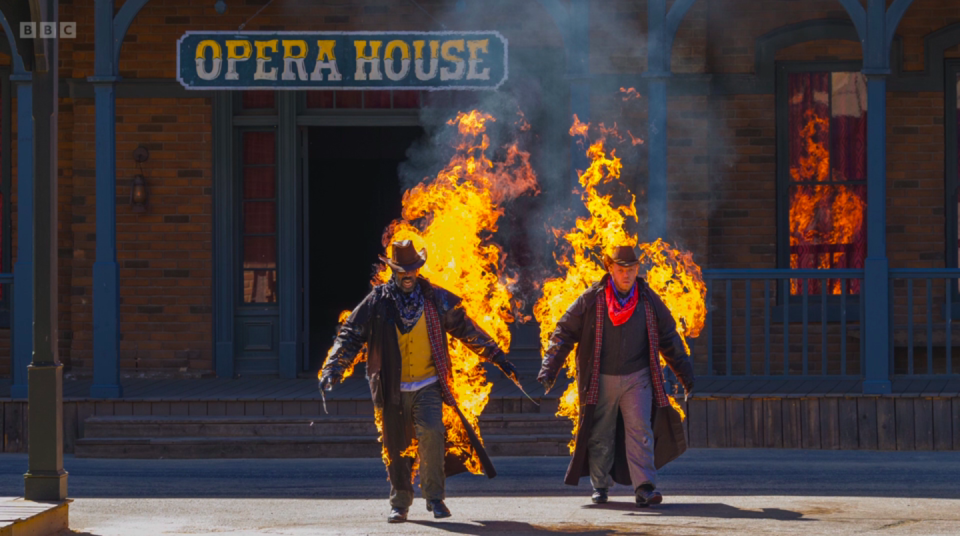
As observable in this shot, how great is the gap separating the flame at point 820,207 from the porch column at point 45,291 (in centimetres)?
672

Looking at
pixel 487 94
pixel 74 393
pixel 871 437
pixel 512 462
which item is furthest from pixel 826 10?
pixel 74 393

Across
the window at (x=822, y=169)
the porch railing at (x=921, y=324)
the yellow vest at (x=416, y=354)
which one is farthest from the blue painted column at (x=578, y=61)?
the porch railing at (x=921, y=324)

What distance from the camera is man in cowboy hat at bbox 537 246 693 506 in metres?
8.20

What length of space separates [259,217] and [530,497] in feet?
15.9

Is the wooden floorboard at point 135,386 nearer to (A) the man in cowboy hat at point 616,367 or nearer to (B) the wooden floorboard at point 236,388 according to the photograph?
(B) the wooden floorboard at point 236,388

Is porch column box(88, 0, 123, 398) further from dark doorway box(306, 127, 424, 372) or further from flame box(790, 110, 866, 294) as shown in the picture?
flame box(790, 110, 866, 294)

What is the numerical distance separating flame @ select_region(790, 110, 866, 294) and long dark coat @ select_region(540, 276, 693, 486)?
4218 mm

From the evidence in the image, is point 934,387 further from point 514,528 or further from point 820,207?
point 514,528

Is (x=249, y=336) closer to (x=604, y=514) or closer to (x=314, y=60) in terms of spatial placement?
(x=314, y=60)

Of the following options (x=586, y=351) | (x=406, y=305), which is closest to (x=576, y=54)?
(x=586, y=351)

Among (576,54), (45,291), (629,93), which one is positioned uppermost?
(576,54)

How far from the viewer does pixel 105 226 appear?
35.2 feet

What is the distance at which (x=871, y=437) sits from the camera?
1031 centimetres

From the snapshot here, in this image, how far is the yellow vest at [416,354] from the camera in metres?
7.96
